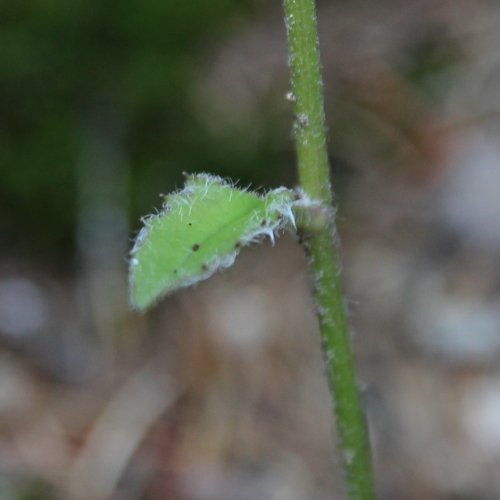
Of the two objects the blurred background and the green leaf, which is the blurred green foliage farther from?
the green leaf

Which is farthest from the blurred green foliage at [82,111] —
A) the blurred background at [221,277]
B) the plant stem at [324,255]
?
the plant stem at [324,255]

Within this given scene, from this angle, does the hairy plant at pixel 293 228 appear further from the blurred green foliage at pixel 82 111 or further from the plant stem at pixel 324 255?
the blurred green foliage at pixel 82 111

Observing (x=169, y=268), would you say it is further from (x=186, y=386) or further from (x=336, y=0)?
(x=336, y=0)

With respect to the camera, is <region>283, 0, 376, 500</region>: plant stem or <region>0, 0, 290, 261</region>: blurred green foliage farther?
<region>0, 0, 290, 261</region>: blurred green foliage

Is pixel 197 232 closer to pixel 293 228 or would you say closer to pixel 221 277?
pixel 293 228

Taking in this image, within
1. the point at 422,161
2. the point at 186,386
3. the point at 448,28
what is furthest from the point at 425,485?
the point at 448,28

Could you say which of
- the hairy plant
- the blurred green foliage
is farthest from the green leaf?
the blurred green foliage
